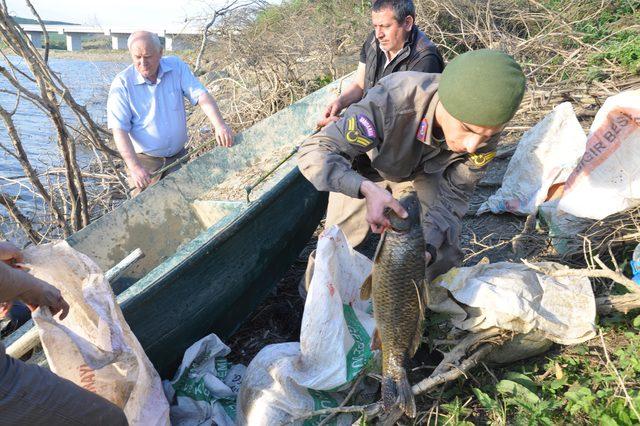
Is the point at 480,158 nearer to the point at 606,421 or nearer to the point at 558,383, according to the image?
the point at 558,383

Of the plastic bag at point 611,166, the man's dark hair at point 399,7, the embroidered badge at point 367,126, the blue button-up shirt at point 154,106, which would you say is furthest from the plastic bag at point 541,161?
the blue button-up shirt at point 154,106

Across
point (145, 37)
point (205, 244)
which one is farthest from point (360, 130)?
point (145, 37)

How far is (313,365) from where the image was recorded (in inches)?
115

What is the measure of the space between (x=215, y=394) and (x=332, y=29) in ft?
29.0

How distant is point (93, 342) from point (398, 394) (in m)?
1.54

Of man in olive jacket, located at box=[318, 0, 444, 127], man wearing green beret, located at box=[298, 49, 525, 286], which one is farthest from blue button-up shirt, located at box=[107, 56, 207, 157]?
man wearing green beret, located at box=[298, 49, 525, 286]

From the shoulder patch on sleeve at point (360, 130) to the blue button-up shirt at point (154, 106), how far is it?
288cm

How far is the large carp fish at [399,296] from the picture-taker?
2.62 m

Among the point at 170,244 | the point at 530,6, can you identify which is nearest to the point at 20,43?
the point at 170,244

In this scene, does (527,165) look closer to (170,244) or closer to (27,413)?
(170,244)

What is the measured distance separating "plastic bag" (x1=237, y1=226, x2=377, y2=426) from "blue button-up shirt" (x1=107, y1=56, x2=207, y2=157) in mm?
2979

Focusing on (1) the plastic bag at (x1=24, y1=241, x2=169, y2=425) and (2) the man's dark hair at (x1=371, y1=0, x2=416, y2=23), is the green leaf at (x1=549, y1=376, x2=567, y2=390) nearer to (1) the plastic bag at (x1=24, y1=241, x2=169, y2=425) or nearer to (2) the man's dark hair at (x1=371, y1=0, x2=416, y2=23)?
(1) the plastic bag at (x1=24, y1=241, x2=169, y2=425)

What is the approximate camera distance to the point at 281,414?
2818 millimetres

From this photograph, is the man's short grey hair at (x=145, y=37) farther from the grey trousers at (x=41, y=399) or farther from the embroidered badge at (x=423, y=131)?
the grey trousers at (x=41, y=399)
